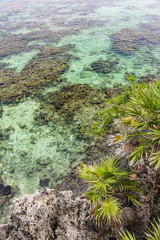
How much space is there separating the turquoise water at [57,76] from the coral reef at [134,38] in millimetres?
78

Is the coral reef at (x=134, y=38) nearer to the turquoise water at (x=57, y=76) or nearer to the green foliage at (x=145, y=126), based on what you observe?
the turquoise water at (x=57, y=76)

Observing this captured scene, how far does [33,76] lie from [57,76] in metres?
1.57

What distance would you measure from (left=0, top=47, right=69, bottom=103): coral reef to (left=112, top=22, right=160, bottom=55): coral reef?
15.8 feet

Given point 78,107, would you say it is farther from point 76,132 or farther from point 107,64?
point 107,64

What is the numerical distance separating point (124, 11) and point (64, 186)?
28713 millimetres

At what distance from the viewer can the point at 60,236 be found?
2805 mm

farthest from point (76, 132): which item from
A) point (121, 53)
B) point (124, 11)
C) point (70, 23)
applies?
point (124, 11)

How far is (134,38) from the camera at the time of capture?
1532 centimetres

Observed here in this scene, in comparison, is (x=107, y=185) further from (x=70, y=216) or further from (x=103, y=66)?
(x=103, y=66)

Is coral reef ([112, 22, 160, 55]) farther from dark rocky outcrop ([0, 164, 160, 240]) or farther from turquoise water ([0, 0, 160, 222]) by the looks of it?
dark rocky outcrop ([0, 164, 160, 240])

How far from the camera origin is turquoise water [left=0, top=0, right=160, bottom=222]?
5.47m

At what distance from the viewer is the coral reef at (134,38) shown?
13.6 metres

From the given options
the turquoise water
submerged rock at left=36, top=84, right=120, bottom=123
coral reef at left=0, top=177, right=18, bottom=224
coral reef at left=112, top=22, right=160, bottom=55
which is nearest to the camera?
coral reef at left=0, top=177, right=18, bottom=224

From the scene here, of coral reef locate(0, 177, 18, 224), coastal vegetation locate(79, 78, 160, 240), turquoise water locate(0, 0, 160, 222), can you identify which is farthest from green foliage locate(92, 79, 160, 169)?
coral reef locate(0, 177, 18, 224)
